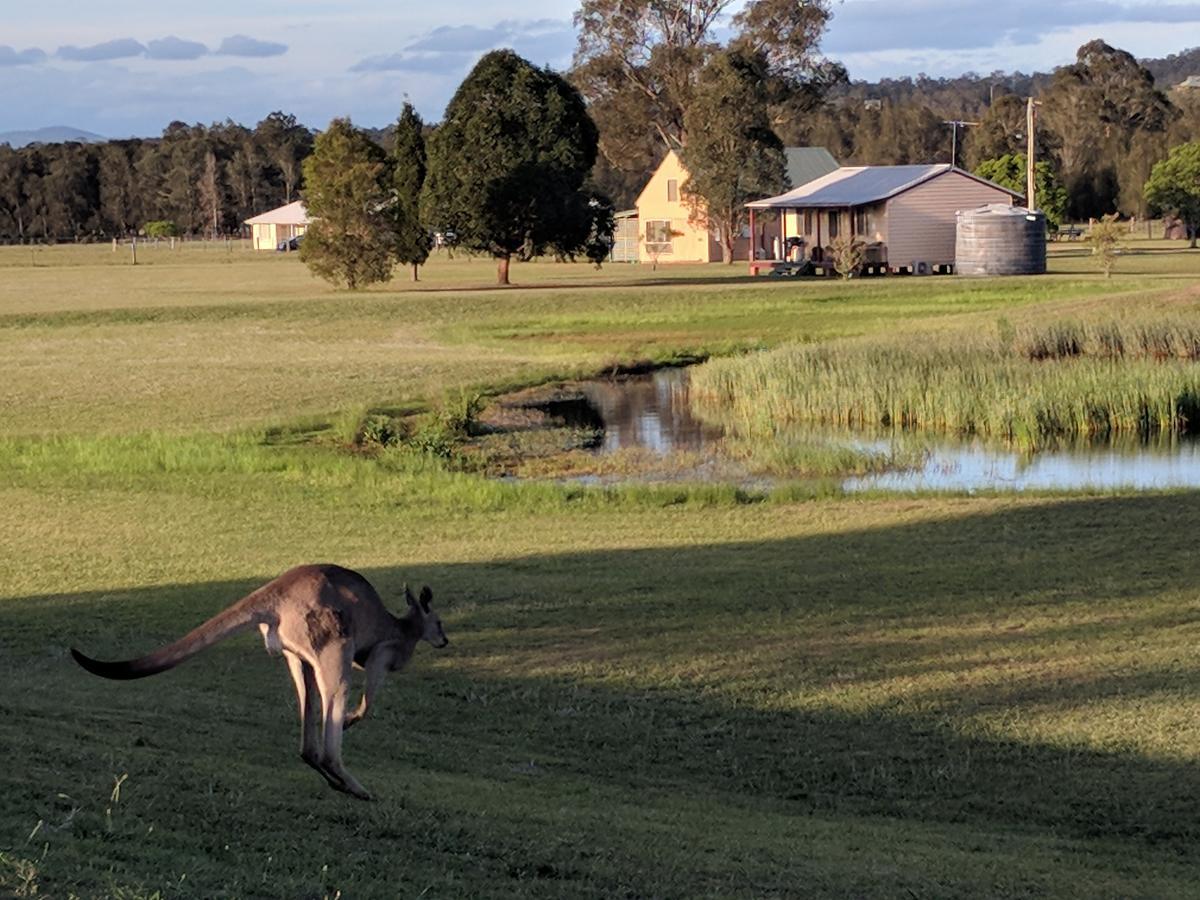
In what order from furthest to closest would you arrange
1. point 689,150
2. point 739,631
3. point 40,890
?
point 689,150 < point 739,631 < point 40,890

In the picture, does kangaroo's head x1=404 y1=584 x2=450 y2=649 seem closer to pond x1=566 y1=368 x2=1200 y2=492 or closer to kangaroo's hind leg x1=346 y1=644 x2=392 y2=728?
kangaroo's hind leg x1=346 y1=644 x2=392 y2=728

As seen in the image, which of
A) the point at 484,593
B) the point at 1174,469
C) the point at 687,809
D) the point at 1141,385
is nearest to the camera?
the point at 687,809

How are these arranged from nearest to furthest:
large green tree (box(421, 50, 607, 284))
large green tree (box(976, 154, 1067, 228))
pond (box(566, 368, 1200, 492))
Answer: pond (box(566, 368, 1200, 492)) < large green tree (box(421, 50, 607, 284)) < large green tree (box(976, 154, 1067, 228))

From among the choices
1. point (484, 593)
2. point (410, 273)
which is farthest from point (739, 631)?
point (410, 273)

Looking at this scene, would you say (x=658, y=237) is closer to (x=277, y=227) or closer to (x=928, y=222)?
(x=928, y=222)

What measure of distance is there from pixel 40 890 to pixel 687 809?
3.83 meters

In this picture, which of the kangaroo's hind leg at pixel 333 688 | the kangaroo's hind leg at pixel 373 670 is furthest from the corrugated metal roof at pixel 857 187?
the kangaroo's hind leg at pixel 333 688

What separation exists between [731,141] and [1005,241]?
54.8 feet

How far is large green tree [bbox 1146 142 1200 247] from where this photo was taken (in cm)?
7819

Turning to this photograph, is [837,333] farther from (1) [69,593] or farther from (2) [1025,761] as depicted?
(2) [1025,761]

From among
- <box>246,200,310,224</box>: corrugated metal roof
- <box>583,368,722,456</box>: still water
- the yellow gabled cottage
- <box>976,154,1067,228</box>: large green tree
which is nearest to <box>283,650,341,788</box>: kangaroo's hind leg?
<box>583,368,722,456</box>: still water

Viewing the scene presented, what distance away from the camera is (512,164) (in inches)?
2208

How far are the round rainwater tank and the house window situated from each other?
2578 cm

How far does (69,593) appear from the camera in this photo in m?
14.3
